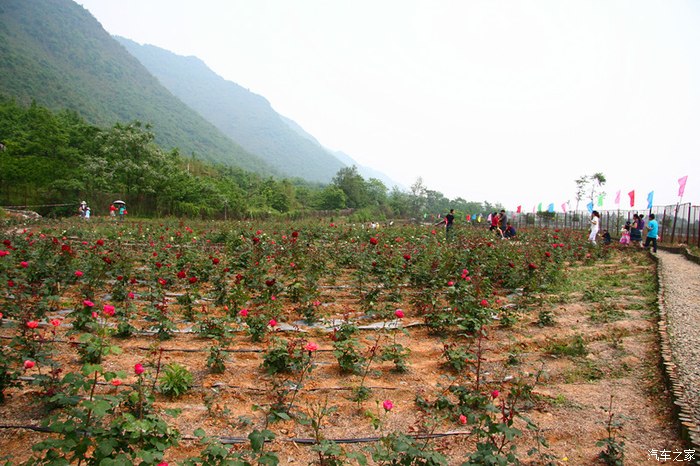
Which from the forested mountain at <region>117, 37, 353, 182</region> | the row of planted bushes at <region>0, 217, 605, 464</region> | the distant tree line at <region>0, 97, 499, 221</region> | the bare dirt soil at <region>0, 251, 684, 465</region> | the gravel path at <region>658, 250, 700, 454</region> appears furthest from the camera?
the forested mountain at <region>117, 37, 353, 182</region>

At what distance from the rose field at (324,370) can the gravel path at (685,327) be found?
0.18 m

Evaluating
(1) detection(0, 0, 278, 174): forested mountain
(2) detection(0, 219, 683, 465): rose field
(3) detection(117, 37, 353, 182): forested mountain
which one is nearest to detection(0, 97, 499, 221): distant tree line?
(2) detection(0, 219, 683, 465): rose field

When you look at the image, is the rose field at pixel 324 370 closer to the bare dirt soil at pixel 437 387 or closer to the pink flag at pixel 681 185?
the bare dirt soil at pixel 437 387

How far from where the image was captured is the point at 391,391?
3465 mm

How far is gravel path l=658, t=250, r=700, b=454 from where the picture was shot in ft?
10.4

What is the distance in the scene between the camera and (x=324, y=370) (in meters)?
3.85

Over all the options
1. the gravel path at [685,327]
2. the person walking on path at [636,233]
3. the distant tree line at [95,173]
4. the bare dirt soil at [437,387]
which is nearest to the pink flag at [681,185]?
the person walking on path at [636,233]

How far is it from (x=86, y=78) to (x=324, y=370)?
10379 cm

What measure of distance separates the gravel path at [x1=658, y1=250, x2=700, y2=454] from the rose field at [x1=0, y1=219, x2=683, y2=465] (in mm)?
179

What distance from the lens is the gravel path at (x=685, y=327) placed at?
3184 millimetres

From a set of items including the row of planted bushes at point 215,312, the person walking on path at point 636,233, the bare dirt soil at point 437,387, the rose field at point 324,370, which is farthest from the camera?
the person walking on path at point 636,233

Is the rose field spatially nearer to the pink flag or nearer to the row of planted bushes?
the row of planted bushes

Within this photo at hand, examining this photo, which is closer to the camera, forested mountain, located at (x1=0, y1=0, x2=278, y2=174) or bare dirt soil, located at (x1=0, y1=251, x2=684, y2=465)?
bare dirt soil, located at (x1=0, y1=251, x2=684, y2=465)

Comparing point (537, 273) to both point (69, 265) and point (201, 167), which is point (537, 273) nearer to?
point (69, 265)
